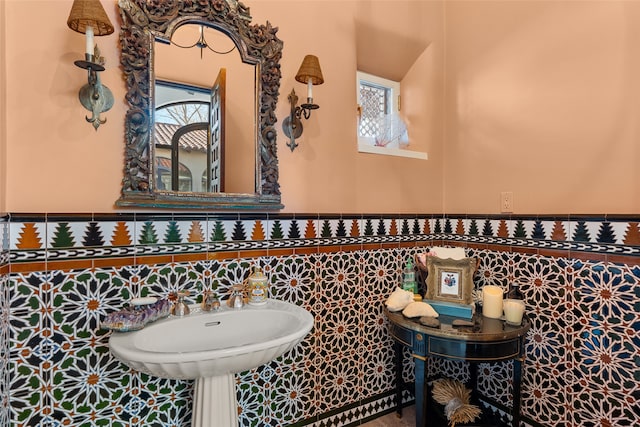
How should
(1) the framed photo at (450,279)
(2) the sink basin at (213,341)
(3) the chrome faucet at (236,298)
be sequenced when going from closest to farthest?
(2) the sink basin at (213,341), (3) the chrome faucet at (236,298), (1) the framed photo at (450,279)

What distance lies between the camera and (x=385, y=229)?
6.56 ft

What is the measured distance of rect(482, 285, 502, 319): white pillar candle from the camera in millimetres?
1667

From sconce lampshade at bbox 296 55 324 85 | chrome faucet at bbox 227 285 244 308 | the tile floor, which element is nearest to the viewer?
chrome faucet at bbox 227 285 244 308

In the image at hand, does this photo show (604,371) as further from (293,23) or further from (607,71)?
(293,23)

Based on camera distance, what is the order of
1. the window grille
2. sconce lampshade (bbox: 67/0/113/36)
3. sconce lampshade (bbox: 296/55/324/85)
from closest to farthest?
1. sconce lampshade (bbox: 67/0/113/36)
2. sconce lampshade (bbox: 296/55/324/85)
3. the window grille

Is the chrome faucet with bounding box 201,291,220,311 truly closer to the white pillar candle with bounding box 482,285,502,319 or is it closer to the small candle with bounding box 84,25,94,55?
the small candle with bounding box 84,25,94,55

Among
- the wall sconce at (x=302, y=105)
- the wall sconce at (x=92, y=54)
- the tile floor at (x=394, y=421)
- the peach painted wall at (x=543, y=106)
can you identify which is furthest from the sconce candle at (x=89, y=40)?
the tile floor at (x=394, y=421)

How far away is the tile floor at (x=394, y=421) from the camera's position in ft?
6.31

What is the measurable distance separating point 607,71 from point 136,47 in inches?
81.2

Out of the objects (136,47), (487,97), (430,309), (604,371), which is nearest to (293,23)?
(136,47)

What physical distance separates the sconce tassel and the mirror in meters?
0.08

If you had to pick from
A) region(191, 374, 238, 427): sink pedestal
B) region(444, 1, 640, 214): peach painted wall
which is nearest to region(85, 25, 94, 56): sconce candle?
region(191, 374, 238, 427): sink pedestal

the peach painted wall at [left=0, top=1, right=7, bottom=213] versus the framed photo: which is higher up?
the peach painted wall at [left=0, top=1, right=7, bottom=213]

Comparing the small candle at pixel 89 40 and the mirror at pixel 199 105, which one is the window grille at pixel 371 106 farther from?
the small candle at pixel 89 40
